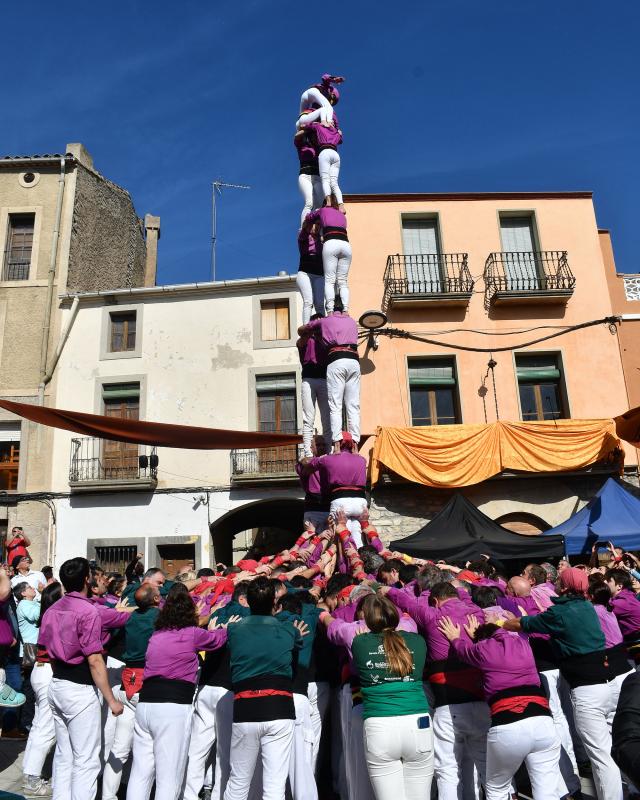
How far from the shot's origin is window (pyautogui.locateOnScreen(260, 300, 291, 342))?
18.8 m

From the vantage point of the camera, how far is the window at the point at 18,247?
19.7m

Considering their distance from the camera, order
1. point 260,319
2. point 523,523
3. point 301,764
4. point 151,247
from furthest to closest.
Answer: point 151,247
point 260,319
point 523,523
point 301,764

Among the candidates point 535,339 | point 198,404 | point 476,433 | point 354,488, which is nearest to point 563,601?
point 354,488

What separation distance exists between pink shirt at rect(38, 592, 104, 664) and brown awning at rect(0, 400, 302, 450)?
4.00 m

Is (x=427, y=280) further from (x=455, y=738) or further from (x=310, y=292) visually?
(x=455, y=738)

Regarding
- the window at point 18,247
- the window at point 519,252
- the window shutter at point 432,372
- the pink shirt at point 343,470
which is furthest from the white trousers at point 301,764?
the window at point 18,247

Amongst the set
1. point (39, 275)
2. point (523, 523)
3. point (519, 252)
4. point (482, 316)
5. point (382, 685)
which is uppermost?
point (39, 275)

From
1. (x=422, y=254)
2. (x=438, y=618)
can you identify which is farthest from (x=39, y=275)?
(x=438, y=618)

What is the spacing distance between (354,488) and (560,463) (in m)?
8.09

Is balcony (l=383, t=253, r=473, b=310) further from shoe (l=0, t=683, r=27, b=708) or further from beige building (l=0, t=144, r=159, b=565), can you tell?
shoe (l=0, t=683, r=27, b=708)

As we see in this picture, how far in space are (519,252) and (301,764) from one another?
1456cm

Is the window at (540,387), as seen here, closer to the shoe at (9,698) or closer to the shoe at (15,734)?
the shoe at (15,734)

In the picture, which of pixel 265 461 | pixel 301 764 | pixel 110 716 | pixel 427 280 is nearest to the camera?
pixel 301 764

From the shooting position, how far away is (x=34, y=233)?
1975 centimetres
